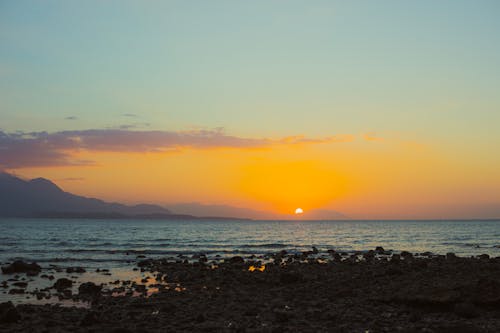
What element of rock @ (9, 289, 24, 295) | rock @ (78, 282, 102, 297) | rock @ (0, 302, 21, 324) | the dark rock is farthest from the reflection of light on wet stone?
rock @ (0, 302, 21, 324)

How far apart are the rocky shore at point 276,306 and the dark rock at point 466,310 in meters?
0.03

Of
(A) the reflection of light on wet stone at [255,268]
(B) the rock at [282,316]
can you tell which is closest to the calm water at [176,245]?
(A) the reflection of light on wet stone at [255,268]

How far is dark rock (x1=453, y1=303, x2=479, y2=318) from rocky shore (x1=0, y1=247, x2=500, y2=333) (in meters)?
0.03

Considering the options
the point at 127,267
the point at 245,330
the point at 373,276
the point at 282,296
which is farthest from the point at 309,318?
the point at 127,267

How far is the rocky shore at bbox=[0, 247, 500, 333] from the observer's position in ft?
49.8

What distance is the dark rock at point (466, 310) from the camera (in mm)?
15656

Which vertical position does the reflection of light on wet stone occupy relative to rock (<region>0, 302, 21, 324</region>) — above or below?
below

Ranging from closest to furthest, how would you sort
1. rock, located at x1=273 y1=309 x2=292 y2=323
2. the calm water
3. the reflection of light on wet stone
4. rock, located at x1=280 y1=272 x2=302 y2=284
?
rock, located at x1=273 y1=309 x2=292 y2=323, rock, located at x1=280 y1=272 x2=302 y2=284, the reflection of light on wet stone, the calm water

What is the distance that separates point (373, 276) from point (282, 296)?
7914 millimetres

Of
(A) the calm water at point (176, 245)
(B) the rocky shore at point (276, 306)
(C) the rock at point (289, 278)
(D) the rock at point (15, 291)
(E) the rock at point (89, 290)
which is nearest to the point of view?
(B) the rocky shore at point (276, 306)

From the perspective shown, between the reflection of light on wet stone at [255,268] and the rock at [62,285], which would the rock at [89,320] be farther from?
the reflection of light on wet stone at [255,268]

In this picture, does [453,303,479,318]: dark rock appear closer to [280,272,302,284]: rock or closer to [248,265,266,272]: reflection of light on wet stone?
[280,272,302,284]: rock

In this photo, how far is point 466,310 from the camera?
51.6ft

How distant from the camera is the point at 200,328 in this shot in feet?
49.8
